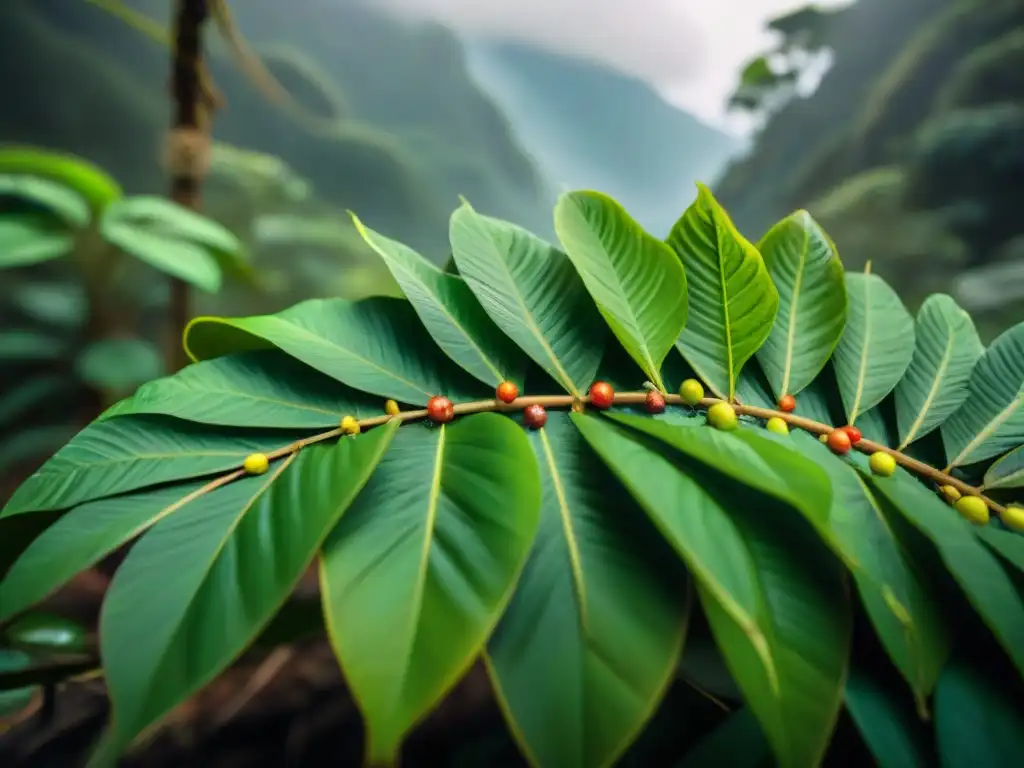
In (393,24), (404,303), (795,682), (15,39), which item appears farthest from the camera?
(393,24)

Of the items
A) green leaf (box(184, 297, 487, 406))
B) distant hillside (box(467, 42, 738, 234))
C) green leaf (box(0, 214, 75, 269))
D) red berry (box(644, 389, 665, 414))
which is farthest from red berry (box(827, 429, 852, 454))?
distant hillside (box(467, 42, 738, 234))

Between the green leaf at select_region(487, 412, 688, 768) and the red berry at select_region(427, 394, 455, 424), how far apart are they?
0.29 ft

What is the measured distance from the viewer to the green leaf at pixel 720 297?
36 cm

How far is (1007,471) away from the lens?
1.13 ft

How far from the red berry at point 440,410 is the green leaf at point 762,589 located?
10 cm

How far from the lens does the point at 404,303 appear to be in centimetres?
42

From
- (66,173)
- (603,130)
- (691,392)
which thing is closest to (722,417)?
(691,392)

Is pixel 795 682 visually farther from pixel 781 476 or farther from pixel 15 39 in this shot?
pixel 15 39

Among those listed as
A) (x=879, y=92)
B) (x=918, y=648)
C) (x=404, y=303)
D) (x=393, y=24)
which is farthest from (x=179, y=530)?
(x=393, y=24)

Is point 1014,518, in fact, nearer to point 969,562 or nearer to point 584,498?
point 969,562

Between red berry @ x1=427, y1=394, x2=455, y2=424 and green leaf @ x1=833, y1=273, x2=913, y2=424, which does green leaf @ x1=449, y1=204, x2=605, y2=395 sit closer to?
red berry @ x1=427, y1=394, x2=455, y2=424

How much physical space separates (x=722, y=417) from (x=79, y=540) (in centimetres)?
36

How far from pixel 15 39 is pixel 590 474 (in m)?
3.56

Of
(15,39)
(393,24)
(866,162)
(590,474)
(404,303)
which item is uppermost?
(393,24)
